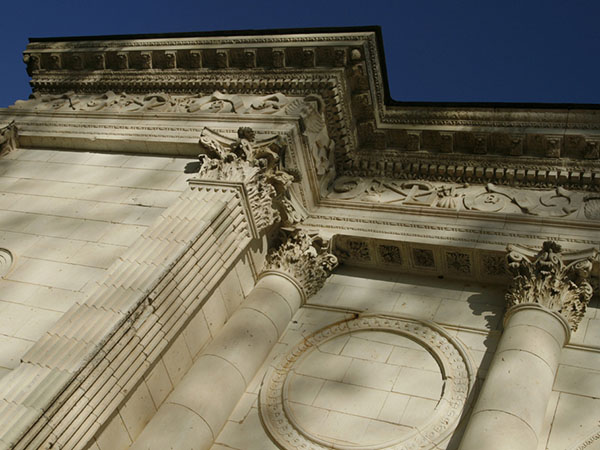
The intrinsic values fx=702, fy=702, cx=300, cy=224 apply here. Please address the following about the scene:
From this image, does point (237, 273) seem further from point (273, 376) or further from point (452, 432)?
point (452, 432)

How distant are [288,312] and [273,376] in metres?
1.20

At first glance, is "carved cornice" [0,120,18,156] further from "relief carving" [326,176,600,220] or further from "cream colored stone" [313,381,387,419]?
"cream colored stone" [313,381,387,419]

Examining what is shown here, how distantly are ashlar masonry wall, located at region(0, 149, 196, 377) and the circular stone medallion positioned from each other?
309 cm

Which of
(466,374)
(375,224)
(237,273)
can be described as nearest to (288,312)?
(237,273)

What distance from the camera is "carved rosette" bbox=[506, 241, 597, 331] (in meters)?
9.77

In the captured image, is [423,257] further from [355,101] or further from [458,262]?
[355,101]

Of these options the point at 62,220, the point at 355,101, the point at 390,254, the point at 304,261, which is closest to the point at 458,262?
the point at 390,254

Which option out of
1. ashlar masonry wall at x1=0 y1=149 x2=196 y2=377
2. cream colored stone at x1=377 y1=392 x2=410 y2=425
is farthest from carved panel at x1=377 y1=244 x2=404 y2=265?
ashlar masonry wall at x1=0 y1=149 x2=196 y2=377

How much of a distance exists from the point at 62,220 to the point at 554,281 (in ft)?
24.5

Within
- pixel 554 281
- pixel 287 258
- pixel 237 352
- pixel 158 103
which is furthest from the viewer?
pixel 158 103

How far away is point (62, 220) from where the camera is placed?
11.0 metres

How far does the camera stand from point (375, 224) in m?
12.0

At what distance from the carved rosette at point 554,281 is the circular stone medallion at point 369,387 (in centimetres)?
127

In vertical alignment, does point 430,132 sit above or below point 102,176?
below
